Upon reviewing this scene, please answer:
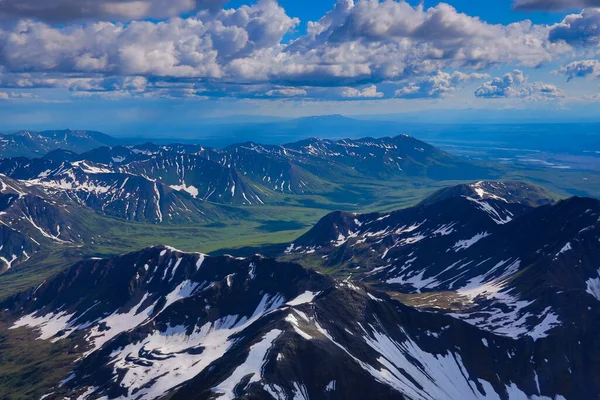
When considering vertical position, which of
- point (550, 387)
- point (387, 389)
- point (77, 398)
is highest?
point (387, 389)

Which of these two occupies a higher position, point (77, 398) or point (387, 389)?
point (387, 389)

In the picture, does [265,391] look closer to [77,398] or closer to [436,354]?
[436,354]

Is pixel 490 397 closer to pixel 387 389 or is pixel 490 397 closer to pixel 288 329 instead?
pixel 387 389

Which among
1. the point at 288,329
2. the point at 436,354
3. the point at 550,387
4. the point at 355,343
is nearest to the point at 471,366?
the point at 436,354

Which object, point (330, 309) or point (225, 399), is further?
point (330, 309)

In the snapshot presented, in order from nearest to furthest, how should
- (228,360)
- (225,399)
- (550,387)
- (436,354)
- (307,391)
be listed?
(225,399)
(307,391)
(228,360)
(550,387)
(436,354)

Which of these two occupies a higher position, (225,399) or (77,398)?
(225,399)

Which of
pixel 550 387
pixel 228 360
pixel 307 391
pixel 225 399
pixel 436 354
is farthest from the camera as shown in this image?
pixel 436 354

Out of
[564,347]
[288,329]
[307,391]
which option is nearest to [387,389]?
[307,391]

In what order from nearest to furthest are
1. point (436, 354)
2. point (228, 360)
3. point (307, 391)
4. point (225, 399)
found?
point (225, 399)
point (307, 391)
point (228, 360)
point (436, 354)
